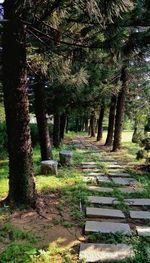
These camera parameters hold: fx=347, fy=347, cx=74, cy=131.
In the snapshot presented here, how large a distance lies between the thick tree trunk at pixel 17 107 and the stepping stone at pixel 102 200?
3.72 feet

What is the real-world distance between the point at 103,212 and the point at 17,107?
2.10 meters

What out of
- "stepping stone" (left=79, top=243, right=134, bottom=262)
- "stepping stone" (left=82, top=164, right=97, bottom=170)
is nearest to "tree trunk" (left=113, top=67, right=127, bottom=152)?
"stepping stone" (left=82, top=164, right=97, bottom=170)

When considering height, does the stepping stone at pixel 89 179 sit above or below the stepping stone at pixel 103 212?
below

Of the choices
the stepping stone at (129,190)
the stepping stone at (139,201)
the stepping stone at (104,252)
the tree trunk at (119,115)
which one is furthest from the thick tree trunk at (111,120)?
the stepping stone at (104,252)

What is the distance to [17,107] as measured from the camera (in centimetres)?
530

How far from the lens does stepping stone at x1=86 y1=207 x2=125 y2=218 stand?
17.3ft

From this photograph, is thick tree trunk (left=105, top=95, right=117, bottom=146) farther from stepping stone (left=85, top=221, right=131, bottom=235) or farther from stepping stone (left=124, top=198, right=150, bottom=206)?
stepping stone (left=85, top=221, right=131, bottom=235)

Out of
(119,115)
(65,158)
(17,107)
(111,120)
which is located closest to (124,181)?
(65,158)

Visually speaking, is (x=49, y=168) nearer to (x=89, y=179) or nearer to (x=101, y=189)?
(x=89, y=179)

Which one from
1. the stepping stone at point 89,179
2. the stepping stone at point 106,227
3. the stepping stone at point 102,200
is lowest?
the stepping stone at point 89,179

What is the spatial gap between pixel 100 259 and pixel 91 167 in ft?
20.2

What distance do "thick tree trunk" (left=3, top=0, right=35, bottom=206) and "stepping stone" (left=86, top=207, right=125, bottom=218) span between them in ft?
3.01

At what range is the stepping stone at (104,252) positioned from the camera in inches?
149

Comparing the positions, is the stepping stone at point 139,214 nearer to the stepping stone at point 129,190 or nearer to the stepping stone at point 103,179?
the stepping stone at point 129,190
